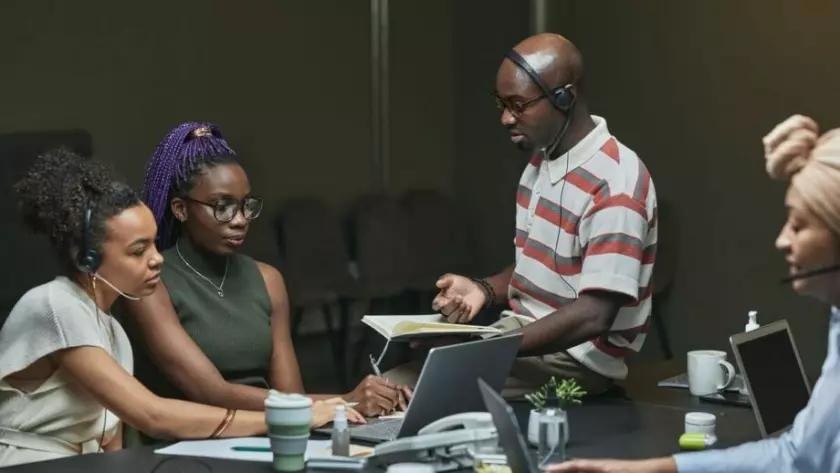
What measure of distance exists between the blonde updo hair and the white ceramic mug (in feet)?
3.72

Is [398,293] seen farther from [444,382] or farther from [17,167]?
[444,382]

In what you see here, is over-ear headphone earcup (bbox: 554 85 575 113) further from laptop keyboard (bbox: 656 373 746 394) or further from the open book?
laptop keyboard (bbox: 656 373 746 394)

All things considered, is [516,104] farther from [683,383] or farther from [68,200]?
[68,200]

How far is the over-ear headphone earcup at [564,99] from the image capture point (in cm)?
307

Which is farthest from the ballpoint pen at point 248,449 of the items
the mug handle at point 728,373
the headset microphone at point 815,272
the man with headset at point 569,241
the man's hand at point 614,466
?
the mug handle at point 728,373

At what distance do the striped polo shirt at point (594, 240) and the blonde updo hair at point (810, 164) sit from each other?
84cm

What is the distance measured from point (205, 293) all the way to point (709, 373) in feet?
4.17

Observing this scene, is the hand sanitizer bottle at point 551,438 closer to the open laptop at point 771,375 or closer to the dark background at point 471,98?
the open laptop at point 771,375

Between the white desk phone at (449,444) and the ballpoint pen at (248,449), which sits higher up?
the white desk phone at (449,444)

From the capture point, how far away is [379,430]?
259 cm

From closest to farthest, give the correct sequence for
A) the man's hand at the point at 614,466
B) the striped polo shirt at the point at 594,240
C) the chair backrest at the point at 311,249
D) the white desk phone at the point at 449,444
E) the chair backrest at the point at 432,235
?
1. the man's hand at the point at 614,466
2. the white desk phone at the point at 449,444
3. the striped polo shirt at the point at 594,240
4. the chair backrest at the point at 311,249
5. the chair backrest at the point at 432,235

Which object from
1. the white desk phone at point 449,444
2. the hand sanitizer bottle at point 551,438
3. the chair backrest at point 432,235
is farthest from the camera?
the chair backrest at point 432,235

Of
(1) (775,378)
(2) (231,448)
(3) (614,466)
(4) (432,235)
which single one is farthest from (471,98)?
(3) (614,466)

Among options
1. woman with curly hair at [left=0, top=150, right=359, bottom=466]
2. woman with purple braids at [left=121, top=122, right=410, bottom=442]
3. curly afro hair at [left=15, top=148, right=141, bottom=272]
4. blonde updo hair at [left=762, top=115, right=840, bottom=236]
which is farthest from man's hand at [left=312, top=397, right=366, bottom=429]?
blonde updo hair at [left=762, top=115, right=840, bottom=236]
